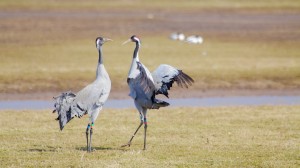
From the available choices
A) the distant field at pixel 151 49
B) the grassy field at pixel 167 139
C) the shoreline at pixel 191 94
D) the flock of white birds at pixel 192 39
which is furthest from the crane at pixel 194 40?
the grassy field at pixel 167 139

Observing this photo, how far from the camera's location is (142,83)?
1336 cm

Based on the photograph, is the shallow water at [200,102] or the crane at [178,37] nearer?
the shallow water at [200,102]

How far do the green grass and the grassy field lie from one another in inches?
206

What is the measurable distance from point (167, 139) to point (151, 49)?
18.4 m

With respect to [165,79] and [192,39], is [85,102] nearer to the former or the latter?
[165,79]

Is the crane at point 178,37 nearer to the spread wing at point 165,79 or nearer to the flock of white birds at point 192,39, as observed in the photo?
the flock of white birds at point 192,39

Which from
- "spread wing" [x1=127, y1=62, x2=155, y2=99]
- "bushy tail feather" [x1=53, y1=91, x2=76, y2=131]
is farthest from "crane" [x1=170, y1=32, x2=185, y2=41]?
"bushy tail feather" [x1=53, y1=91, x2=76, y2=131]

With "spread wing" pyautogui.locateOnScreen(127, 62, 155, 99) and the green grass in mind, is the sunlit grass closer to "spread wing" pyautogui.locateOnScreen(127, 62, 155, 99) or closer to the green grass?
the green grass

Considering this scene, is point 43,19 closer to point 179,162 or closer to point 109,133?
point 109,133

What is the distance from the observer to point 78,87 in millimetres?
23844

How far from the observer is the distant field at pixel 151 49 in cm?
2497

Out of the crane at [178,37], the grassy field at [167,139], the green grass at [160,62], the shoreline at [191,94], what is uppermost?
the crane at [178,37]

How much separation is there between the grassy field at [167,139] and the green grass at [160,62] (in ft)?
17.1

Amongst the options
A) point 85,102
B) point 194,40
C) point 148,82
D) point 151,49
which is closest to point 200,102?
point 148,82
